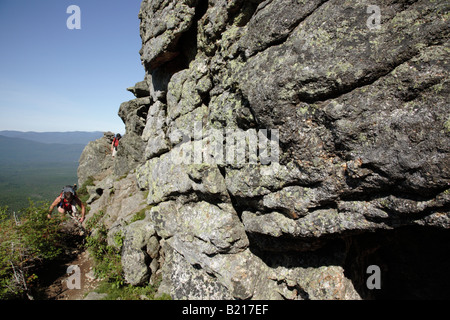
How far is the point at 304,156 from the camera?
8289 millimetres

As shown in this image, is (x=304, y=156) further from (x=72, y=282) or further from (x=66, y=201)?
(x=66, y=201)

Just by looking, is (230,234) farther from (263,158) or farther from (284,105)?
(284,105)

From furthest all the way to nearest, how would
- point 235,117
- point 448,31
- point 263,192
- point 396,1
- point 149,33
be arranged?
point 149,33 → point 235,117 → point 263,192 → point 396,1 → point 448,31

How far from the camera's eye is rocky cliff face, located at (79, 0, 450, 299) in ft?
21.6

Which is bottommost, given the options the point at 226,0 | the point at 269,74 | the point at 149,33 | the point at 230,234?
the point at 230,234

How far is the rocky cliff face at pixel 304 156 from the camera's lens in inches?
259

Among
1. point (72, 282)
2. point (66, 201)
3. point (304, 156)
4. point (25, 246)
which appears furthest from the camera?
point (66, 201)

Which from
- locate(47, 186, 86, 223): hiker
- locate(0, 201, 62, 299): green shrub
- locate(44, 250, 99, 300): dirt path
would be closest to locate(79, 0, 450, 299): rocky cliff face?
locate(44, 250, 99, 300): dirt path

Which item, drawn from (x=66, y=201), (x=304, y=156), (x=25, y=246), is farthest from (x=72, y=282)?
(x=304, y=156)

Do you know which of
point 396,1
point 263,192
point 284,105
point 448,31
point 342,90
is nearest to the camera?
point 448,31

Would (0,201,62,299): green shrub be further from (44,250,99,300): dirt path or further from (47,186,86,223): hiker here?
(47,186,86,223): hiker

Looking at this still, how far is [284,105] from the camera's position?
8.42 meters
